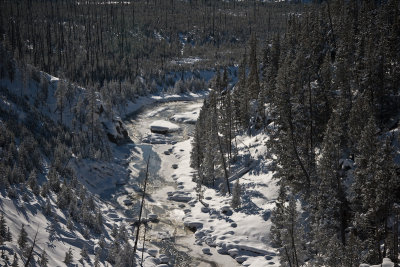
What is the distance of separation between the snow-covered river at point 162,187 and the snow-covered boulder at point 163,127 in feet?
0.78

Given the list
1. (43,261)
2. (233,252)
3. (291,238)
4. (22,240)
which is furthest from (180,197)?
(43,261)

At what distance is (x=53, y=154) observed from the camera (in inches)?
1945

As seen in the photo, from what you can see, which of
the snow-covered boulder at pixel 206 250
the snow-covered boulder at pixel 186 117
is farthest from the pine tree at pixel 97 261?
the snow-covered boulder at pixel 186 117

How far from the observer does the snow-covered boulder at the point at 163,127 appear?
76625mm

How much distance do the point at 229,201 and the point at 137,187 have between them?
13572 mm

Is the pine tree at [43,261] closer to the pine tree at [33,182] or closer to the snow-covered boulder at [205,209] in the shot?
the pine tree at [33,182]

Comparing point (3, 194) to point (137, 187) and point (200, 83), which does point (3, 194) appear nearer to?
point (137, 187)

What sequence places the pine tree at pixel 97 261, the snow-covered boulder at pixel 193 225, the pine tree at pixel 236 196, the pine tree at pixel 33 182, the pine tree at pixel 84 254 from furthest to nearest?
the pine tree at pixel 236 196, the snow-covered boulder at pixel 193 225, the pine tree at pixel 33 182, the pine tree at pixel 84 254, the pine tree at pixel 97 261

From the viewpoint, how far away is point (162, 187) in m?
51.8

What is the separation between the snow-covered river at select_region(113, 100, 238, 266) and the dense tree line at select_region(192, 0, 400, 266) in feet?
18.9

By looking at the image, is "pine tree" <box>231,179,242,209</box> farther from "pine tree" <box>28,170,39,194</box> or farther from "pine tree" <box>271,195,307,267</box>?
"pine tree" <box>28,170,39,194</box>

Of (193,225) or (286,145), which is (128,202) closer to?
(193,225)

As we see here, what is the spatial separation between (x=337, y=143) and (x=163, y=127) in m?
49.1

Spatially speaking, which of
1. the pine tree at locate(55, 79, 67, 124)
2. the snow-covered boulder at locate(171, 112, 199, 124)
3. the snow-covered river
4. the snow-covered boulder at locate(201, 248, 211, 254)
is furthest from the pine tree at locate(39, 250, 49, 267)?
the snow-covered boulder at locate(171, 112, 199, 124)
